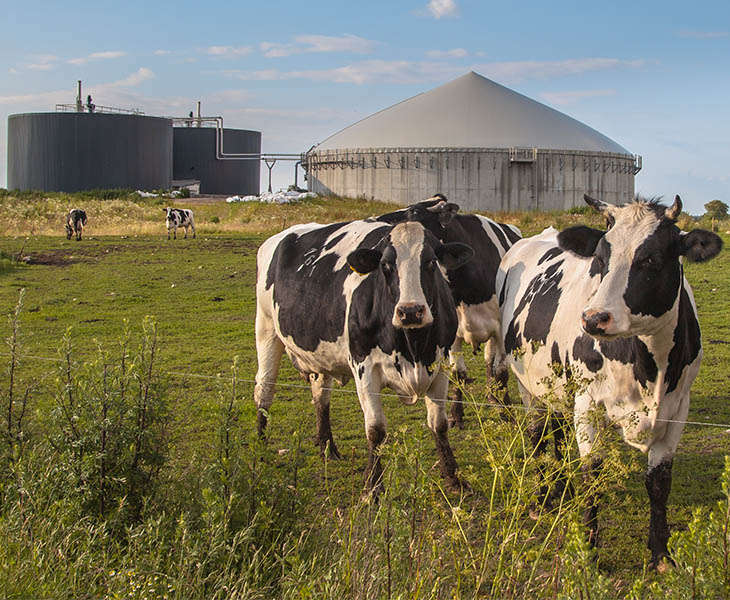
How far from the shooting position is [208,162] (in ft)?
213

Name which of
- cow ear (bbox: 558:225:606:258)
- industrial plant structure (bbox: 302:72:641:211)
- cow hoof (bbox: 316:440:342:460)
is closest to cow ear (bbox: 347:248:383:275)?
cow ear (bbox: 558:225:606:258)

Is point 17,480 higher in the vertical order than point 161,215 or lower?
lower

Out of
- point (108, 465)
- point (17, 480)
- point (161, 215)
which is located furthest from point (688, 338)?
point (161, 215)

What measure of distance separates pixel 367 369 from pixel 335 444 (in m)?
1.48

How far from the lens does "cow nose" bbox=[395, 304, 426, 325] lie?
5.66 m

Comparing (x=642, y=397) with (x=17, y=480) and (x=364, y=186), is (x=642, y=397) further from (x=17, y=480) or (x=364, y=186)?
(x=364, y=186)

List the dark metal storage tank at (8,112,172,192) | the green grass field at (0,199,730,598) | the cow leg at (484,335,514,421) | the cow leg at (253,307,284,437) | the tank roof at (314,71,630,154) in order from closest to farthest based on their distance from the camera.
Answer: the green grass field at (0,199,730,598)
the cow leg at (253,307,284,437)
the cow leg at (484,335,514,421)
the tank roof at (314,71,630,154)
the dark metal storage tank at (8,112,172,192)

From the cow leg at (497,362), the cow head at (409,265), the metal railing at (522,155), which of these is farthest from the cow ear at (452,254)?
the metal railing at (522,155)

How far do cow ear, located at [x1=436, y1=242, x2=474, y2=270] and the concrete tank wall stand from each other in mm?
43728

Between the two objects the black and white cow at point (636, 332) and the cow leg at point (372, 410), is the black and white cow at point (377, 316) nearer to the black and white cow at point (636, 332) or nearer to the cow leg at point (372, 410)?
the cow leg at point (372, 410)

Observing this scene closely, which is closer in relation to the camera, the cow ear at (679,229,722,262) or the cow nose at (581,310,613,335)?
the cow nose at (581,310,613,335)

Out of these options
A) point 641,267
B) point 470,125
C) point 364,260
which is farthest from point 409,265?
point 470,125

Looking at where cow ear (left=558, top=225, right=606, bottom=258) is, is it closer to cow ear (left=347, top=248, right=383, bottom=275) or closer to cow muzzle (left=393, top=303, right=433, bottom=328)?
cow muzzle (left=393, top=303, right=433, bottom=328)

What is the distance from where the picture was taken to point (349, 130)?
6022 centimetres
